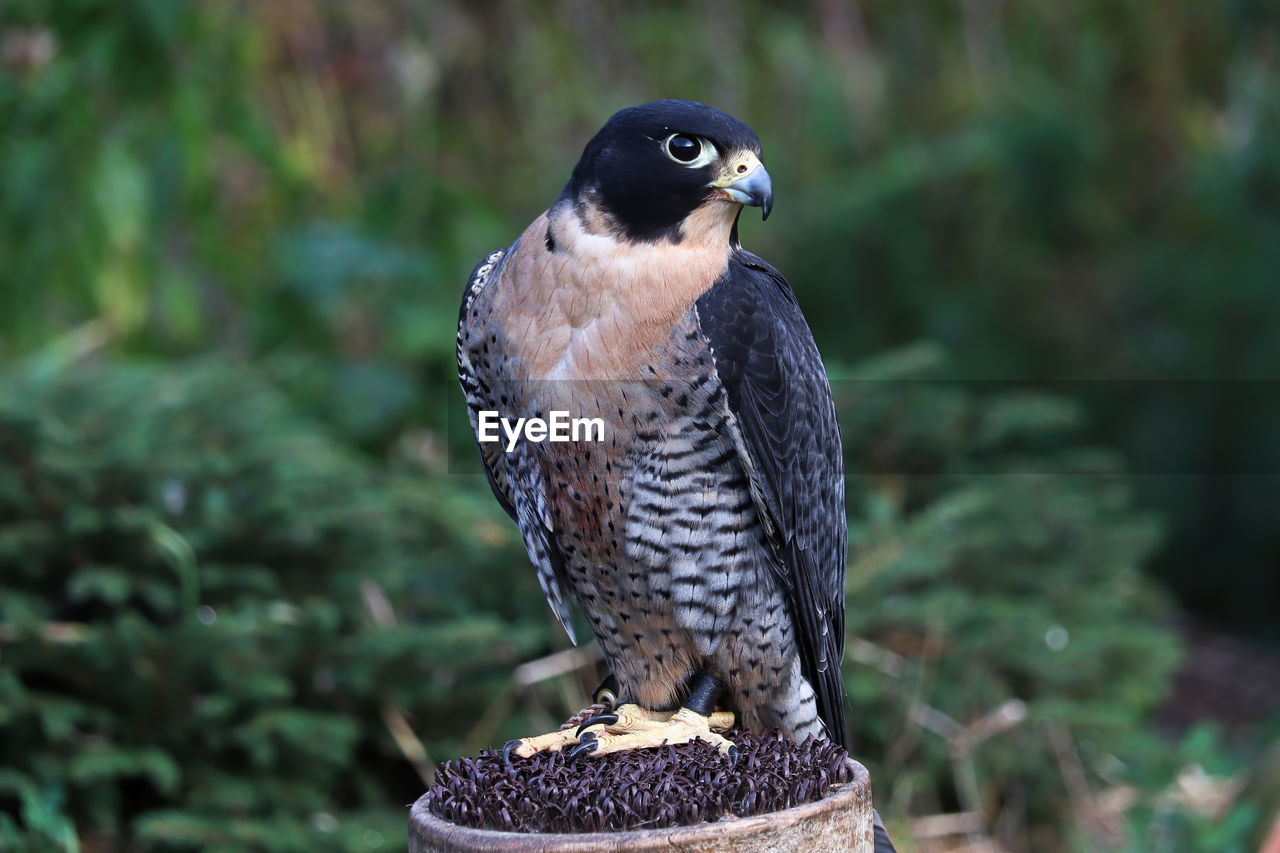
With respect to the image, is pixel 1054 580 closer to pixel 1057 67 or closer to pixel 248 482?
pixel 248 482

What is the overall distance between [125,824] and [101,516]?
2.50 ft

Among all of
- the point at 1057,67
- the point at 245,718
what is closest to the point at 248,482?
the point at 245,718

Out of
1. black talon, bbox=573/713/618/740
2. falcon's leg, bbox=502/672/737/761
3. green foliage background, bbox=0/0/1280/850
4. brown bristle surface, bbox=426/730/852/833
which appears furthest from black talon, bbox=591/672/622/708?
green foliage background, bbox=0/0/1280/850

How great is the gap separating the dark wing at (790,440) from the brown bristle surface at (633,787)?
303 millimetres

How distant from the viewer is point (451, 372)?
179 inches

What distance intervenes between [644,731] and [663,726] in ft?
0.12

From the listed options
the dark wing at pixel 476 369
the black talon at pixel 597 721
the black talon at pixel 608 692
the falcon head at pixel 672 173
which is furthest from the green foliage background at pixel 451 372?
the falcon head at pixel 672 173

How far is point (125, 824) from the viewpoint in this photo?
3.01m

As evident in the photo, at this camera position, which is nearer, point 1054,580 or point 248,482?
point 248,482

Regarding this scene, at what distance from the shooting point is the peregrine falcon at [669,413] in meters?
1.81

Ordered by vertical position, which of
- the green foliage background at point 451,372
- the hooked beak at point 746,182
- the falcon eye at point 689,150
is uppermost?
the falcon eye at point 689,150

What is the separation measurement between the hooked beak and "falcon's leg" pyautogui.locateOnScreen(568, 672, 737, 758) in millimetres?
784

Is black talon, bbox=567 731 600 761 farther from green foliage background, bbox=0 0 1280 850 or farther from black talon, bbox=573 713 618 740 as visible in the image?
green foliage background, bbox=0 0 1280 850

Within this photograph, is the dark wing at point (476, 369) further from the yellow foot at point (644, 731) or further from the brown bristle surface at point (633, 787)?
the brown bristle surface at point (633, 787)
